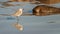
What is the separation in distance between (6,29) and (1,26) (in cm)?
45

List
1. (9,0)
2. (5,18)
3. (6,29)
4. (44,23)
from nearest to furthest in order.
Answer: (6,29) → (44,23) → (5,18) → (9,0)

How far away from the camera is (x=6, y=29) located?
7.82m

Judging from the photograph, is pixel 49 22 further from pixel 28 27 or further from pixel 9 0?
pixel 9 0

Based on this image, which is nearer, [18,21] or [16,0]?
[18,21]

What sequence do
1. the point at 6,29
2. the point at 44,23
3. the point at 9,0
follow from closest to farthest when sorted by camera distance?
the point at 6,29, the point at 44,23, the point at 9,0

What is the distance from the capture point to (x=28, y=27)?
8047 mm

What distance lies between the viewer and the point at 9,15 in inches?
389

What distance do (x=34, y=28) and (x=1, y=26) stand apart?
1100 mm

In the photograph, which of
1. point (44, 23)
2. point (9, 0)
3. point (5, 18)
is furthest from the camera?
point (9, 0)

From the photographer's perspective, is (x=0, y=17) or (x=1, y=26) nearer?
(x=1, y=26)

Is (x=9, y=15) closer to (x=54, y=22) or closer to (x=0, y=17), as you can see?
(x=0, y=17)

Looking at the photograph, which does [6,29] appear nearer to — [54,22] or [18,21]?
[18,21]

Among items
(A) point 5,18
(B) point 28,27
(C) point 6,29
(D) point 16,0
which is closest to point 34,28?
(B) point 28,27

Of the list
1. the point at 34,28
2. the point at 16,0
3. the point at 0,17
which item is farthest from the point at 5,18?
the point at 16,0
